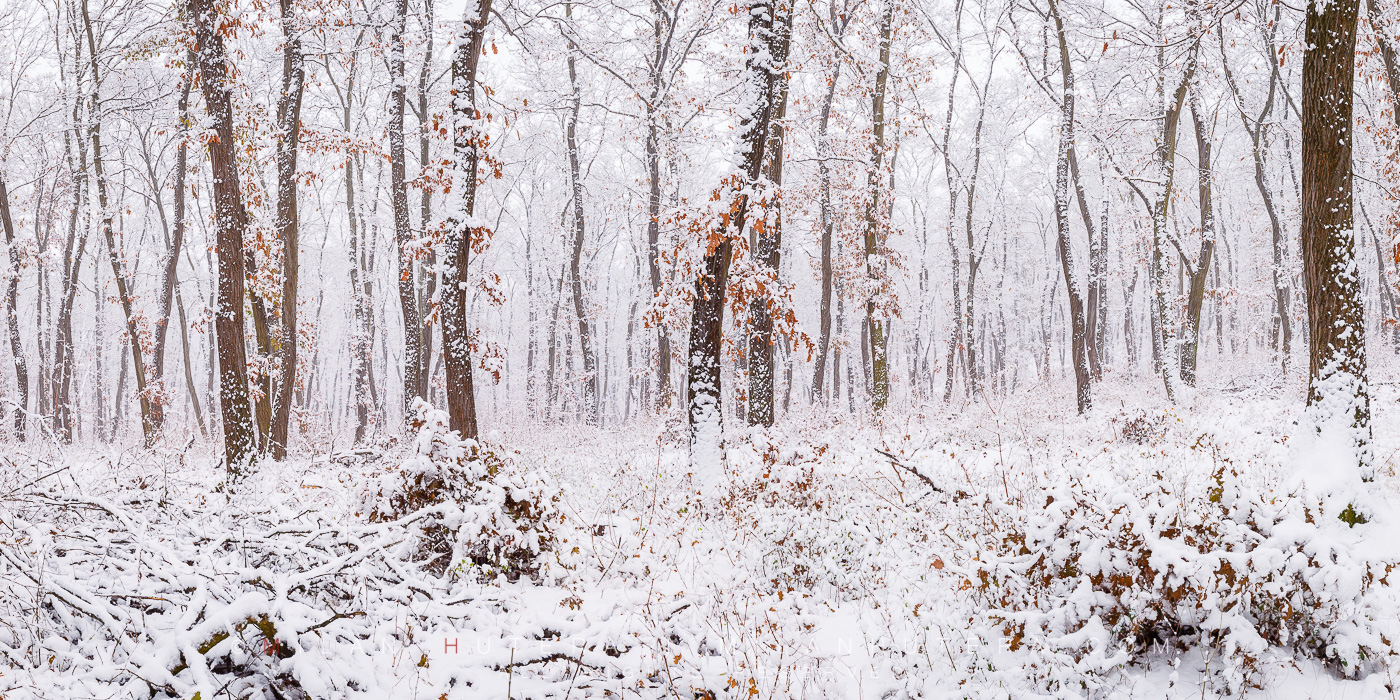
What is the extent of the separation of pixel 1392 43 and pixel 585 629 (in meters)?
14.4

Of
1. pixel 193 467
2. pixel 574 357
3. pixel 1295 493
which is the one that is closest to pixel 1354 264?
pixel 1295 493

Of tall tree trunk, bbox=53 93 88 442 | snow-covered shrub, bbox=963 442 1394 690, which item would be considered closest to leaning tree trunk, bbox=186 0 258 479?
snow-covered shrub, bbox=963 442 1394 690

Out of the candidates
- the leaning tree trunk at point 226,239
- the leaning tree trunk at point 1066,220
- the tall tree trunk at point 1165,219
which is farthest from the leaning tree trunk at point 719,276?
the tall tree trunk at point 1165,219

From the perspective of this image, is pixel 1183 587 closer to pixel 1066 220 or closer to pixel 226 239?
pixel 226 239

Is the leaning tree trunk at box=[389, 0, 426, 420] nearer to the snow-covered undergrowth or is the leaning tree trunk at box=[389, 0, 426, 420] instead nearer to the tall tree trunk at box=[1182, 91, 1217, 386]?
the snow-covered undergrowth

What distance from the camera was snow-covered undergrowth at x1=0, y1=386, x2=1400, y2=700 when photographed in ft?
10.6

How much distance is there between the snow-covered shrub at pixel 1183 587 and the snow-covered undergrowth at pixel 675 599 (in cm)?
1

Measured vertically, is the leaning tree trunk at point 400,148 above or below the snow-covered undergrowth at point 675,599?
above

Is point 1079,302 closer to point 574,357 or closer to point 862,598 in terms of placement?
point 862,598

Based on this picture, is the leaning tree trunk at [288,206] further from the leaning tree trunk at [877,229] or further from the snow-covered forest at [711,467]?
the leaning tree trunk at [877,229]

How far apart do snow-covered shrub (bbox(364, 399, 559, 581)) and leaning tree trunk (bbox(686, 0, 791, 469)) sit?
2.77 m

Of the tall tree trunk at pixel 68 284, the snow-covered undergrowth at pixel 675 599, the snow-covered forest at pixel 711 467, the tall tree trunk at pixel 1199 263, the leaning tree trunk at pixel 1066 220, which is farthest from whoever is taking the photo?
the tall tree trunk at pixel 68 284

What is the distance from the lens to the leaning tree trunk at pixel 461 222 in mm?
8250

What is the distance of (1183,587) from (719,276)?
5402 mm
